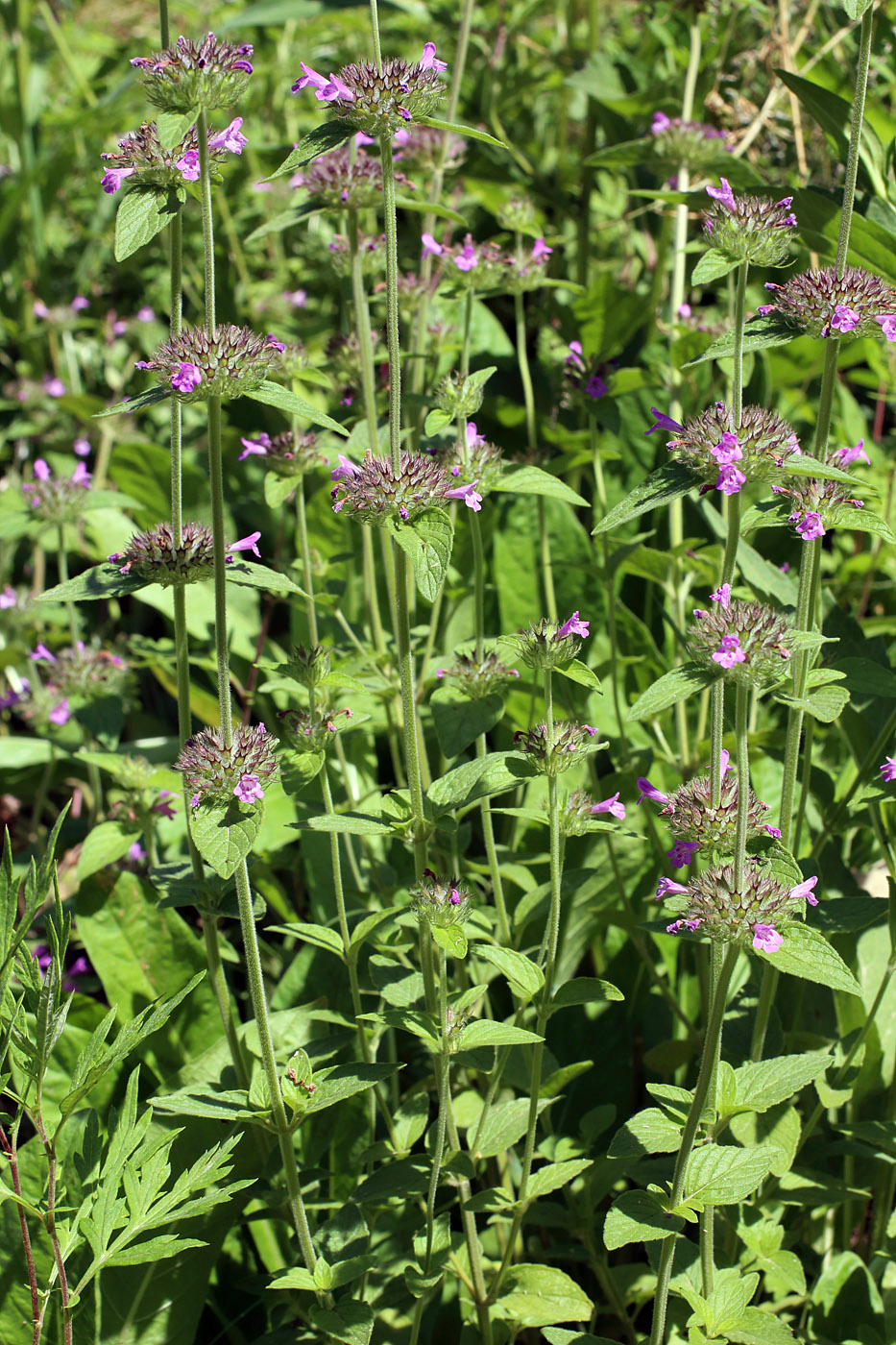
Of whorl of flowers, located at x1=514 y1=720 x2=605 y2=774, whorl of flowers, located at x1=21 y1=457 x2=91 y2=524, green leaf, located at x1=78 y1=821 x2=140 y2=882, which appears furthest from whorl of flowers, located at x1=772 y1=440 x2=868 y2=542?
whorl of flowers, located at x1=21 y1=457 x2=91 y2=524

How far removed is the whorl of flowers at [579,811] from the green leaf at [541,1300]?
67 cm

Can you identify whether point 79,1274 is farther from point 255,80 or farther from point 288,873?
point 255,80

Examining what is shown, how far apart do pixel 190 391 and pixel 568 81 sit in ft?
7.45

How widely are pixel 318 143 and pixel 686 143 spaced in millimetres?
1546

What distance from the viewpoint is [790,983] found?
2.08m

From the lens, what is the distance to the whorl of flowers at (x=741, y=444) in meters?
1.43

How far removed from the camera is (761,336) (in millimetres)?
1534

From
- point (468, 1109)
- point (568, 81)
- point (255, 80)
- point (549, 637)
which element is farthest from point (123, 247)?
point (255, 80)

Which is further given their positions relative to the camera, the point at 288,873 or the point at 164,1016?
the point at 288,873

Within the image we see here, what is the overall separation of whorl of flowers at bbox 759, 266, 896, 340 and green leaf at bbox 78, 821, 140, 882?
4.63 ft

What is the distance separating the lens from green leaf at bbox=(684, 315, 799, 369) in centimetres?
148

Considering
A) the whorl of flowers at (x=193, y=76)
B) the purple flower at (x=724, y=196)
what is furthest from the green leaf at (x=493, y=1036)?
the whorl of flowers at (x=193, y=76)

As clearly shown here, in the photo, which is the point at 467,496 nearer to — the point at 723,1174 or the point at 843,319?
the point at 843,319

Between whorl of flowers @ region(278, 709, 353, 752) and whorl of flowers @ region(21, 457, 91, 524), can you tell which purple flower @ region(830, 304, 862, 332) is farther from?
whorl of flowers @ region(21, 457, 91, 524)
